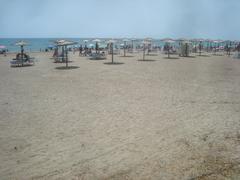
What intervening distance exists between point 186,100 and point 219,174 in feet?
17.0

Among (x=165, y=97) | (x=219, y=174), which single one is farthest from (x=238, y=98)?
(x=219, y=174)

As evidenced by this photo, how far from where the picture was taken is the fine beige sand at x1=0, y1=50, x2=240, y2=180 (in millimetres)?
4594

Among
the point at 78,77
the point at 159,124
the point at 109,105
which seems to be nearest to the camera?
the point at 159,124

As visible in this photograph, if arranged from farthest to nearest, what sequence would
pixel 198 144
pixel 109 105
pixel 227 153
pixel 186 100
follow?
pixel 186 100 → pixel 109 105 → pixel 198 144 → pixel 227 153

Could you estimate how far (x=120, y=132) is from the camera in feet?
20.7

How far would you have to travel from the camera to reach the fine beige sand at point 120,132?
459cm

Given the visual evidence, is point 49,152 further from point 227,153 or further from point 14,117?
point 227,153

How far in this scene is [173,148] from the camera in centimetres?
544

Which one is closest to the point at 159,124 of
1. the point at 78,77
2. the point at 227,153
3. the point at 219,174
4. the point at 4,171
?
the point at 227,153

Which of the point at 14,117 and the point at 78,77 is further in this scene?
the point at 78,77

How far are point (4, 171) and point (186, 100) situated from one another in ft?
21.6

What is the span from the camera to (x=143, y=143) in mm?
5668

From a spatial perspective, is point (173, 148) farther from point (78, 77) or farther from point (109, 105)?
point (78, 77)

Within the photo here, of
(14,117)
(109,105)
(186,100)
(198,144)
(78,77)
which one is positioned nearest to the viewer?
(198,144)
